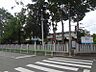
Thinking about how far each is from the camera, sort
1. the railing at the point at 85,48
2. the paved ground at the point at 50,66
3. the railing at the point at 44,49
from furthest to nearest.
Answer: the railing at the point at 44,49 → the railing at the point at 85,48 → the paved ground at the point at 50,66

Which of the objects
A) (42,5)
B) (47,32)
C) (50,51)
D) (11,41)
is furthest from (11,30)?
(50,51)

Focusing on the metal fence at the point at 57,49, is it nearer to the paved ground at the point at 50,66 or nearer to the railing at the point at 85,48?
the railing at the point at 85,48

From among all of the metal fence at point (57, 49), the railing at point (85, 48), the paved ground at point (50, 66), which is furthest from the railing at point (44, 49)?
the paved ground at point (50, 66)

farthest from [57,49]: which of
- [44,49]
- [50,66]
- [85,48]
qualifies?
[50,66]

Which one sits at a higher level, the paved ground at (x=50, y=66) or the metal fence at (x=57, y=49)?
the metal fence at (x=57, y=49)

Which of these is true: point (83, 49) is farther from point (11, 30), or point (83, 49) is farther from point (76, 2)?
point (11, 30)

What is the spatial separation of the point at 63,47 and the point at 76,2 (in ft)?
18.1

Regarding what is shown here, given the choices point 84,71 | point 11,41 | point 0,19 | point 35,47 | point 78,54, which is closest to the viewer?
point 84,71

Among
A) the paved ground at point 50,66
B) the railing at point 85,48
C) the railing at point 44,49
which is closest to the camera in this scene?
the paved ground at point 50,66

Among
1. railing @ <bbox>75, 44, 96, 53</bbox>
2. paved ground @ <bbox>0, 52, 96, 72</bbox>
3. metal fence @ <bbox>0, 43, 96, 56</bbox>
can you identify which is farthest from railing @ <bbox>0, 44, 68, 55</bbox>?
paved ground @ <bbox>0, 52, 96, 72</bbox>

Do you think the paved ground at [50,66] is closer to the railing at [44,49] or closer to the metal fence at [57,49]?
the metal fence at [57,49]

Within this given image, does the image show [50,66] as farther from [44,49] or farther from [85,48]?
[44,49]

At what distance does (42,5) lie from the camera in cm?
3772

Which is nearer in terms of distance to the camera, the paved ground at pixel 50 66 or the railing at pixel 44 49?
the paved ground at pixel 50 66
